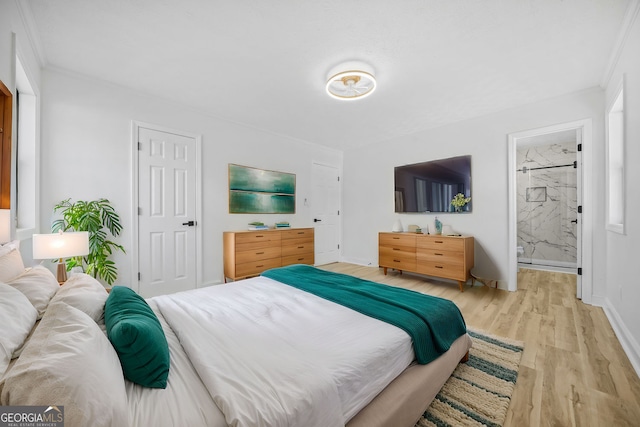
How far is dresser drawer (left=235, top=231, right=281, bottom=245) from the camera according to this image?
3578 mm

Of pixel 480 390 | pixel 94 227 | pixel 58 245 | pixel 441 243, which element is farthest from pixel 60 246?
pixel 441 243

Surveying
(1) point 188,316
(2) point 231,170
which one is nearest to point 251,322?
(1) point 188,316

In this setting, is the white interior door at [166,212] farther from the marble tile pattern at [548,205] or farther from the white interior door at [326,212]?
the marble tile pattern at [548,205]

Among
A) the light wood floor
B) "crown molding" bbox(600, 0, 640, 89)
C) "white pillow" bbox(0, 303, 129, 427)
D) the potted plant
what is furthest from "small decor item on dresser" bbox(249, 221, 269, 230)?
"crown molding" bbox(600, 0, 640, 89)

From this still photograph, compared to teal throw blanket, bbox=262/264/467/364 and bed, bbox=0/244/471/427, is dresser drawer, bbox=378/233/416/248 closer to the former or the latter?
teal throw blanket, bbox=262/264/467/364

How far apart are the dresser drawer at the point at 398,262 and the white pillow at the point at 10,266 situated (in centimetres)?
400

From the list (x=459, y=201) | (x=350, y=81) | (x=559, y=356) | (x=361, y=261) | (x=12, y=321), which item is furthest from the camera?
(x=361, y=261)

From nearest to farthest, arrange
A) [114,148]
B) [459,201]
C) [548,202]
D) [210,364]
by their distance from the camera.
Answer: [210,364] → [114,148] → [459,201] → [548,202]

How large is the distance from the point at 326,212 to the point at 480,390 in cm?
400

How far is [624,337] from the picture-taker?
1994mm

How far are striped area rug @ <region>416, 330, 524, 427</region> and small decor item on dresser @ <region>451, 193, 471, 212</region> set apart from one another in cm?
222

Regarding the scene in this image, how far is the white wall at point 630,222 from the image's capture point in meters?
1.81

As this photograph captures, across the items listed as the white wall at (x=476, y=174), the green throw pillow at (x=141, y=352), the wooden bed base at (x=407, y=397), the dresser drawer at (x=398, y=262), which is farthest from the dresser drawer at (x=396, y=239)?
the green throw pillow at (x=141, y=352)

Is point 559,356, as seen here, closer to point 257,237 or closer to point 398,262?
point 398,262
